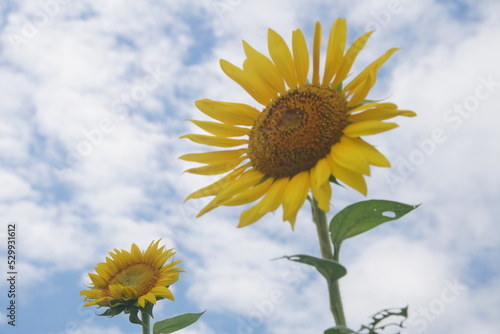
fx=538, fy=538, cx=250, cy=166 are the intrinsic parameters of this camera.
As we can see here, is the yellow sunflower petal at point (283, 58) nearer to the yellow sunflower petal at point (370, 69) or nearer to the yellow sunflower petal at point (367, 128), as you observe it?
the yellow sunflower petal at point (370, 69)

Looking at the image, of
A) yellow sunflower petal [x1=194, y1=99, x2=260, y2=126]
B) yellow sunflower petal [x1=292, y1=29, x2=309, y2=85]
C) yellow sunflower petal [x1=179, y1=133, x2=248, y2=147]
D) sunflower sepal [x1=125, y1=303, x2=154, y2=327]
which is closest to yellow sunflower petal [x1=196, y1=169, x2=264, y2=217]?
yellow sunflower petal [x1=179, y1=133, x2=248, y2=147]

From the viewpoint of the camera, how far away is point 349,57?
3.17 metres

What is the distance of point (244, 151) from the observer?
11.4ft

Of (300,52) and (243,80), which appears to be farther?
(243,80)

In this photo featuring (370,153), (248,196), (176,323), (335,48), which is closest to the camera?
(370,153)

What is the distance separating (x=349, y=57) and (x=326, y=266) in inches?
49.6

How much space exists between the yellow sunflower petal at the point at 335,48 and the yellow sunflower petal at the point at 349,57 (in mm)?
30

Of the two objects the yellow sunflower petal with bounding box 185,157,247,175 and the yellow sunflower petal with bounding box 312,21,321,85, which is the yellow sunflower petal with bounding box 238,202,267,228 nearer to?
the yellow sunflower petal with bounding box 185,157,247,175

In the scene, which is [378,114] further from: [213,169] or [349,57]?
[213,169]

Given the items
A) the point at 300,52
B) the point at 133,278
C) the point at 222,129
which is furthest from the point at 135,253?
the point at 300,52

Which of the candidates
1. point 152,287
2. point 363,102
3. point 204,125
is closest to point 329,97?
point 363,102

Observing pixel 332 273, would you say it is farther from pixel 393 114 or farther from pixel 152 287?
pixel 152 287

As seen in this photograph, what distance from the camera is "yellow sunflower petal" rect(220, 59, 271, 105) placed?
3.54 meters

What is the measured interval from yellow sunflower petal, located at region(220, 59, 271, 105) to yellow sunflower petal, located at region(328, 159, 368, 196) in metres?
1.00
